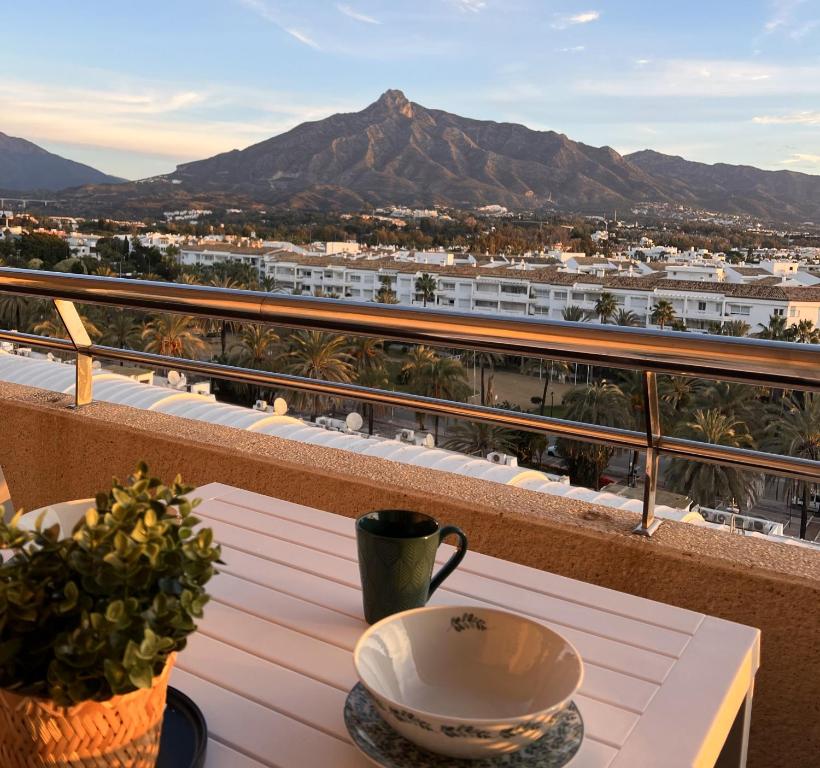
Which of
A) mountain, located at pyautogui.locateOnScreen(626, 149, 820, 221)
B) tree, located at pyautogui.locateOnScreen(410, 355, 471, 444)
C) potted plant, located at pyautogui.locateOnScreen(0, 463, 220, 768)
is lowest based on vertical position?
tree, located at pyautogui.locateOnScreen(410, 355, 471, 444)

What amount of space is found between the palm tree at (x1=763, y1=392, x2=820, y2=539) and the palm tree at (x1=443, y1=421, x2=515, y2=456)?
25.8 ft

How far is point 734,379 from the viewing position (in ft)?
4.74

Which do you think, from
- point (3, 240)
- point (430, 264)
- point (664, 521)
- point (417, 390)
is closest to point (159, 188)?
point (430, 264)

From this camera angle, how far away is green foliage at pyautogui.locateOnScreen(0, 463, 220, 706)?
2.10 feet

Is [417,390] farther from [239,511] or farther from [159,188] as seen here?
[159,188]

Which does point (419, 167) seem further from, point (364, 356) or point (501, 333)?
point (501, 333)

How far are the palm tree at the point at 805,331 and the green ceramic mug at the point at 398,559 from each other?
3530 cm

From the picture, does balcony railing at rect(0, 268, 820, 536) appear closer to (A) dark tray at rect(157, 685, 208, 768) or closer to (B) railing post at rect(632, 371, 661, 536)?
(B) railing post at rect(632, 371, 661, 536)

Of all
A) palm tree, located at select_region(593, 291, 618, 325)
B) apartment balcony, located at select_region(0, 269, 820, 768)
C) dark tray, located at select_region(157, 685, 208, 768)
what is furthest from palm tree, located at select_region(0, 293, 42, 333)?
dark tray, located at select_region(157, 685, 208, 768)

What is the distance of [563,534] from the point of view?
1878 millimetres

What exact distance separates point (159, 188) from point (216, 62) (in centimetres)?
949

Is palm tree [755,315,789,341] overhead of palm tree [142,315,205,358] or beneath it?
beneath

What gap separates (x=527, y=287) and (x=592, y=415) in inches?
685

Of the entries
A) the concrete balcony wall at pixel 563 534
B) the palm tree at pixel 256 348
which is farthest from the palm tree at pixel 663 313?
the concrete balcony wall at pixel 563 534
